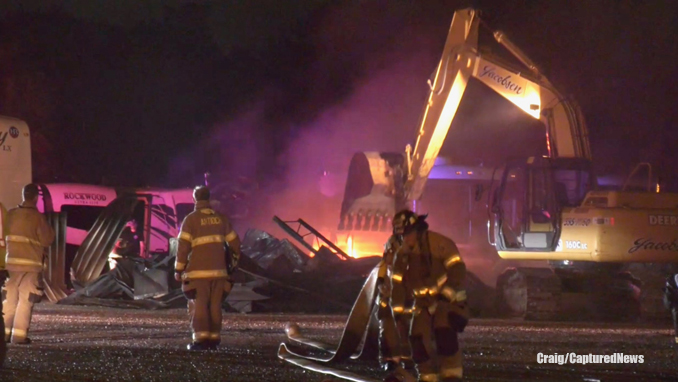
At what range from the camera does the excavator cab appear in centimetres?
1764

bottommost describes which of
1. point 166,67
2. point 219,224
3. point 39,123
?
point 219,224

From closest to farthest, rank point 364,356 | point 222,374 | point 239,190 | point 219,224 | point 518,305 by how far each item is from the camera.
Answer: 1. point 222,374
2. point 364,356
3. point 219,224
4. point 518,305
5. point 239,190

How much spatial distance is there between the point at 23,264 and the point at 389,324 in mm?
4694

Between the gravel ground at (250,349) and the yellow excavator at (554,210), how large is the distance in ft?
3.94

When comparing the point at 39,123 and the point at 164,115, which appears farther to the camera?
the point at 164,115

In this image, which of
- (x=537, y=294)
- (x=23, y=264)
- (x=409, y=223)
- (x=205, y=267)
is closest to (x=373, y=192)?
(x=537, y=294)

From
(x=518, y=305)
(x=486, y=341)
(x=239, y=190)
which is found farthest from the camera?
(x=239, y=190)

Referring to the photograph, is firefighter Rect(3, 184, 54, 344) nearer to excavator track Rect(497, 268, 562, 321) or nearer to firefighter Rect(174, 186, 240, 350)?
firefighter Rect(174, 186, 240, 350)

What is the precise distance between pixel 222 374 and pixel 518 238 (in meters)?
9.68

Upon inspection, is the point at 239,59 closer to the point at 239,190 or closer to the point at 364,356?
the point at 239,190

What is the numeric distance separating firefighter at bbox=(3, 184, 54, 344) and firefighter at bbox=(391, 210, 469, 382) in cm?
507

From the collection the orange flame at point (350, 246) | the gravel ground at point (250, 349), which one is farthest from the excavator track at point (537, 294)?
the orange flame at point (350, 246)

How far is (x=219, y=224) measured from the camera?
11852 millimetres

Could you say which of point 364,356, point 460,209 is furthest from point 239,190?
point 364,356
